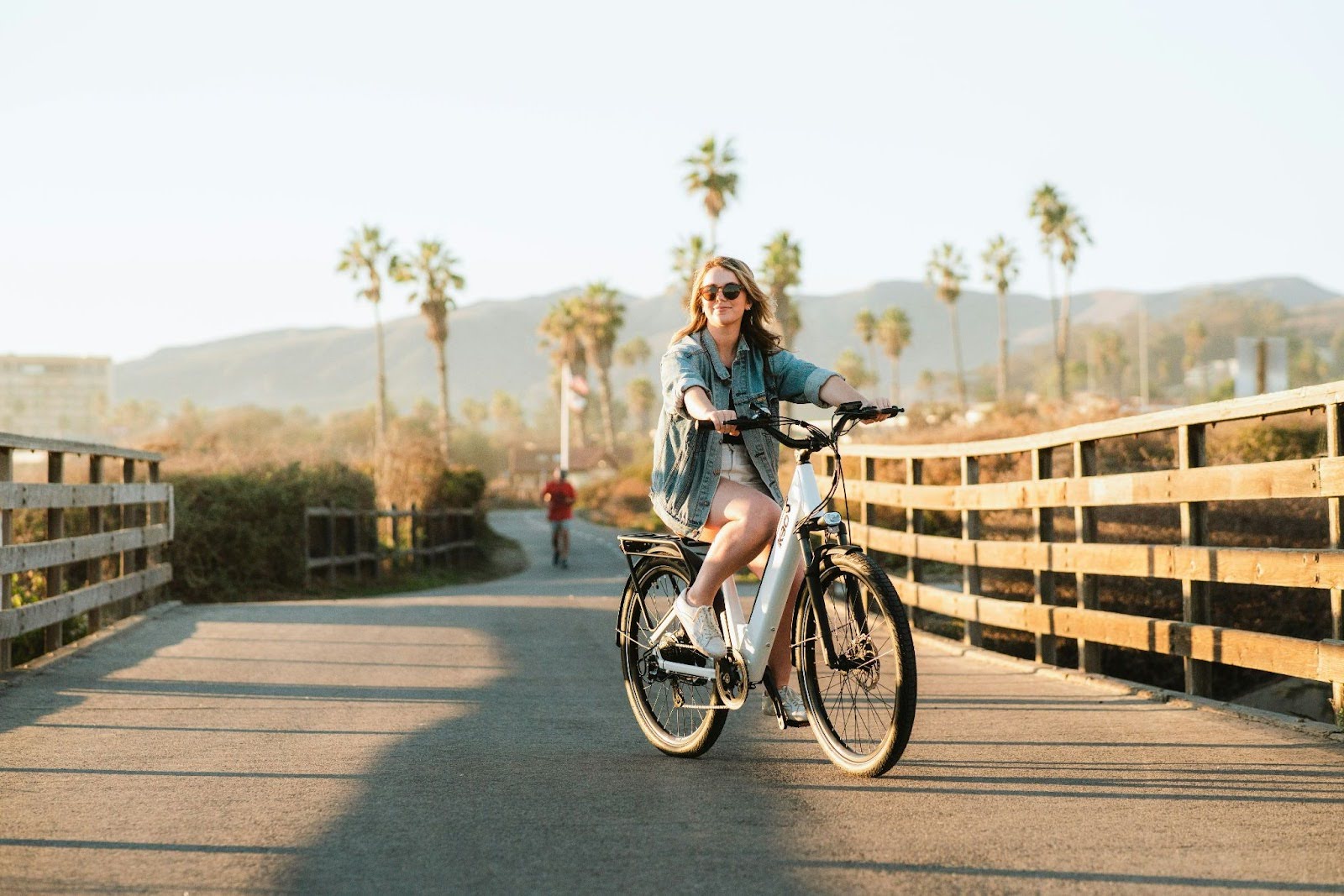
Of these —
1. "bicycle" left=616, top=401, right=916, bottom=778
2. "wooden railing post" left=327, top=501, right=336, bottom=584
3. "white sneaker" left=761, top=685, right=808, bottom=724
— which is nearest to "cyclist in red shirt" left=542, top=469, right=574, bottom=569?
"wooden railing post" left=327, top=501, right=336, bottom=584

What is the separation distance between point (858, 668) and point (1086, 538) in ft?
10.8

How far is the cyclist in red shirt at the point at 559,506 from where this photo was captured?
2598cm

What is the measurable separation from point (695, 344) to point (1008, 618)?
3.79 metres

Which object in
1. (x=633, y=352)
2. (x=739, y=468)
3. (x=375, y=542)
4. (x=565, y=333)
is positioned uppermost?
(x=633, y=352)

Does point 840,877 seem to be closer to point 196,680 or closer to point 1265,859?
point 1265,859

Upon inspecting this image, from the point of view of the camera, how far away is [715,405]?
5.29 meters

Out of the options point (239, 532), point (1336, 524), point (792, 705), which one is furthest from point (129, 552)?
point (239, 532)

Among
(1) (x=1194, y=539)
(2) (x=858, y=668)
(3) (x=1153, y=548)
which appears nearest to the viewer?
(2) (x=858, y=668)

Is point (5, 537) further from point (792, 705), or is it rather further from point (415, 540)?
point (415, 540)

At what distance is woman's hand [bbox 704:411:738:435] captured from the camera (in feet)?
15.4

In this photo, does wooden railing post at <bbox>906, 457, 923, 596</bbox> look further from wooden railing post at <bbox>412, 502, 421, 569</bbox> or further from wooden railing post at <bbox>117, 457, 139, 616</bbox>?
wooden railing post at <bbox>412, 502, 421, 569</bbox>

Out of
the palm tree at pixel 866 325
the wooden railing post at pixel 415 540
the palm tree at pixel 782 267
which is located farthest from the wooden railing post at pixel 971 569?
the palm tree at pixel 866 325

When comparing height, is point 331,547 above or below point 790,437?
below

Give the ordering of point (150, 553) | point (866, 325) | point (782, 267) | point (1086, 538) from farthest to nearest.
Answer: point (866, 325)
point (782, 267)
point (150, 553)
point (1086, 538)
